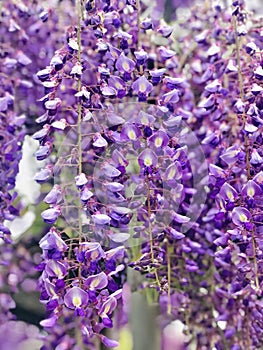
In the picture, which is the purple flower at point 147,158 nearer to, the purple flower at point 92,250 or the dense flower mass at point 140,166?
the dense flower mass at point 140,166

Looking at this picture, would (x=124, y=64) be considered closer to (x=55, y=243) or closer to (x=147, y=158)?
(x=147, y=158)

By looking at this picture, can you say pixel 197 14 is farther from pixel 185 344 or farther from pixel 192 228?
pixel 185 344

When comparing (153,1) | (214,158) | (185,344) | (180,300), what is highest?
(153,1)

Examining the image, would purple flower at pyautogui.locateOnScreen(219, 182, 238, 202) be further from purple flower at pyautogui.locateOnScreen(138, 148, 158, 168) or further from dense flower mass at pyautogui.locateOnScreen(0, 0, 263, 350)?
purple flower at pyautogui.locateOnScreen(138, 148, 158, 168)

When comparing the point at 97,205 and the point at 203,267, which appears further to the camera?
the point at 203,267

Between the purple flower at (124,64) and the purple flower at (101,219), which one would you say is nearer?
the purple flower at (101,219)

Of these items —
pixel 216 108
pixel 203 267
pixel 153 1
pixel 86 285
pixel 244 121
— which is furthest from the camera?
pixel 153 1

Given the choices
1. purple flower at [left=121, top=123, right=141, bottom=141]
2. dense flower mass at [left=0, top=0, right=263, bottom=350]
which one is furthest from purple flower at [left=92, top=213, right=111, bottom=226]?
purple flower at [left=121, top=123, right=141, bottom=141]

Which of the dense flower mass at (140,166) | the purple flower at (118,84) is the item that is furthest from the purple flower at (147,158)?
the purple flower at (118,84)

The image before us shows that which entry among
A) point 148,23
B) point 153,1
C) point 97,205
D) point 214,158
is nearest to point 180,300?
point 214,158
